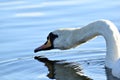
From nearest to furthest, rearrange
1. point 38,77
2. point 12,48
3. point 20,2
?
point 38,77 < point 12,48 < point 20,2

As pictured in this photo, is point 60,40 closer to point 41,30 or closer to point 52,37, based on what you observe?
point 52,37

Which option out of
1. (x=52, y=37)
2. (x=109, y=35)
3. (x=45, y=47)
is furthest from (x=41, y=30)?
(x=109, y=35)

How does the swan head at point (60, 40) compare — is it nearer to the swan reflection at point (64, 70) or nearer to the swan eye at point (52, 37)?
the swan eye at point (52, 37)

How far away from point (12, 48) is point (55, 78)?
1.96m

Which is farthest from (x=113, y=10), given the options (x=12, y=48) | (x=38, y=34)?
(x=12, y=48)

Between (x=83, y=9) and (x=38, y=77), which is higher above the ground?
(x=83, y=9)

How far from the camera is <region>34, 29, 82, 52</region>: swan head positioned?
447 inches

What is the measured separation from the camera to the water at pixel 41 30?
36.3 ft

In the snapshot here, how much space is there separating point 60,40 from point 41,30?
1709mm

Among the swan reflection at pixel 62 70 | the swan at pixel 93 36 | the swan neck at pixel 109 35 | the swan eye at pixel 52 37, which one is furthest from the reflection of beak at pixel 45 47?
the swan neck at pixel 109 35

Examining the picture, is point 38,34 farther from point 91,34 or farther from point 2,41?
point 91,34

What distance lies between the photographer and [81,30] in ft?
36.8

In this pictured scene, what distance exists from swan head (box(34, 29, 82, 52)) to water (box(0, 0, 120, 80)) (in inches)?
10.3

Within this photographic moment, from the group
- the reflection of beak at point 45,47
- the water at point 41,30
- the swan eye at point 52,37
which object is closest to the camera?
the water at point 41,30
